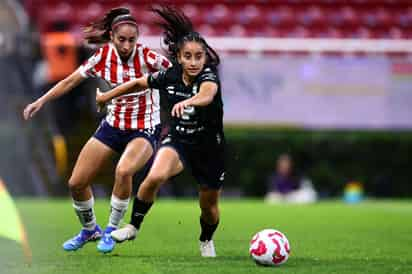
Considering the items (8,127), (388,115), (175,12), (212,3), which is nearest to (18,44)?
(8,127)

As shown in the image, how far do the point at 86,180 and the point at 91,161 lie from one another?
0.19 m

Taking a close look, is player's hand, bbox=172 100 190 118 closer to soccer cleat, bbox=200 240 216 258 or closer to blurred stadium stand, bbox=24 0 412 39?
soccer cleat, bbox=200 240 216 258

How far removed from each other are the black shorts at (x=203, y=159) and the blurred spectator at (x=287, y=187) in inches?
444

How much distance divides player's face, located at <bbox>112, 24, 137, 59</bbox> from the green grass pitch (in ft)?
6.09

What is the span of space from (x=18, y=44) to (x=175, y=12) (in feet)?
40.4

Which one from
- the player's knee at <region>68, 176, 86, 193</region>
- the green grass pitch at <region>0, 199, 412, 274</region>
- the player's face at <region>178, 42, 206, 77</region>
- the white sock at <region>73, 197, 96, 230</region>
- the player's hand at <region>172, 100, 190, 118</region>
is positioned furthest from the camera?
the white sock at <region>73, 197, 96, 230</region>

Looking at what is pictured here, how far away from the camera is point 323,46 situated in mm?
22391

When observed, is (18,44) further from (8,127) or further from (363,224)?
(363,224)

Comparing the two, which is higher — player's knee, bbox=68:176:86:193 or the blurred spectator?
player's knee, bbox=68:176:86:193

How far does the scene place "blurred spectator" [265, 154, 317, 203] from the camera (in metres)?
20.1

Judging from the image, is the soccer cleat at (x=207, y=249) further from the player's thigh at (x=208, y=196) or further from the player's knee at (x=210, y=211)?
the player's thigh at (x=208, y=196)

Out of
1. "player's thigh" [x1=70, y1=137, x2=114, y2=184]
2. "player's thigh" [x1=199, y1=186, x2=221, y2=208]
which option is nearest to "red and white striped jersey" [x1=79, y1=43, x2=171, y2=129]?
"player's thigh" [x1=70, y1=137, x2=114, y2=184]

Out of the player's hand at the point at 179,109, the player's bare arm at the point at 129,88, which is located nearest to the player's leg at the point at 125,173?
the player's bare arm at the point at 129,88

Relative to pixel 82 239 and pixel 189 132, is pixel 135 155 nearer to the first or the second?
pixel 189 132
